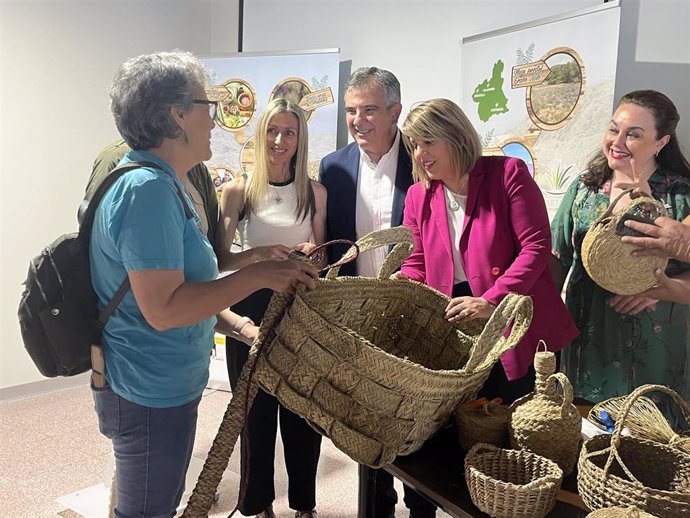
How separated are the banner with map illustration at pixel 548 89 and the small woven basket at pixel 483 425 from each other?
1.68 metres

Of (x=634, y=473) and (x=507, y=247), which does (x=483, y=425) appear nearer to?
(x=634, y=473)

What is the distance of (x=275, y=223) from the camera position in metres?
2.20

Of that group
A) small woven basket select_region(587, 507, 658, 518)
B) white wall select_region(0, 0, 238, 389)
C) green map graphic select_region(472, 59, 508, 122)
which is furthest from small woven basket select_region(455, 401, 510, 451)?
white wall select_region(0, 0, 238, 389)

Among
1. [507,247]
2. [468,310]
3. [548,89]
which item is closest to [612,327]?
[507,247]

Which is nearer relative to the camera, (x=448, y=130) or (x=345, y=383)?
(x=345, y=383)

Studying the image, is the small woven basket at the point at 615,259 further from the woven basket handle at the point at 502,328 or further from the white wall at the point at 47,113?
the white wall at the point at 47,113

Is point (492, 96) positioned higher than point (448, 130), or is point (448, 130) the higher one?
point (492, 96)

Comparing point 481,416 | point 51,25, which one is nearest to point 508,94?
point 481,416

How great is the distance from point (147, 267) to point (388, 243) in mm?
491

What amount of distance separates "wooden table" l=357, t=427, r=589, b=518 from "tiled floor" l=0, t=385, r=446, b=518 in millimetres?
1178

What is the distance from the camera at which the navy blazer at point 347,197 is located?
2238 millimetres

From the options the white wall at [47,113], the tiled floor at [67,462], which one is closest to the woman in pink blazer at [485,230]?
the tiled floor at [67,462]

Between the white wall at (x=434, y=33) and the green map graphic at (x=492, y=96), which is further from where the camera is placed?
the green map graphic at (x=492, y=96)

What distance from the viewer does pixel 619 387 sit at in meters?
2.01
